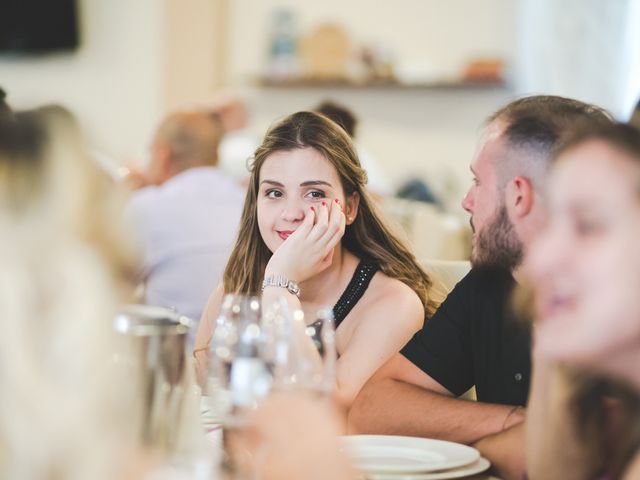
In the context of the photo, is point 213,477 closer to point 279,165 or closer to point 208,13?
point 279,165

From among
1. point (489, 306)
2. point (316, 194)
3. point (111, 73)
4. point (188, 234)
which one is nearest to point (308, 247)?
point (316, 194)

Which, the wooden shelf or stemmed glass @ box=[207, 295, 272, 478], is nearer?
stemmed glass @ box=[207, 295, 272, 478]

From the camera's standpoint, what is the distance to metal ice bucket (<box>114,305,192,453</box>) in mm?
1195

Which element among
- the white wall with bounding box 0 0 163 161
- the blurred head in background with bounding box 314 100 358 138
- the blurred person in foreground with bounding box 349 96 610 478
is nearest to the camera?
the blurred person in foreground with bounding box 349 96 610 478

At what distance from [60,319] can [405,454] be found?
0.77m

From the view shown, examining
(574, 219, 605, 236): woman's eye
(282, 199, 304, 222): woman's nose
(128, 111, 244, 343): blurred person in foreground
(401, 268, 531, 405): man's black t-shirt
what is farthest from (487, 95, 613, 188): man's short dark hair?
(128, 111, 244, 343): blurred person in foreground

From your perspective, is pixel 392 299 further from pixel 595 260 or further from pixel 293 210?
pixel 595 260

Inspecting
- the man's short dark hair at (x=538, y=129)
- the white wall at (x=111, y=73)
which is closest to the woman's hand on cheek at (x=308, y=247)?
the man's short dark hair at (x=538, y=129)

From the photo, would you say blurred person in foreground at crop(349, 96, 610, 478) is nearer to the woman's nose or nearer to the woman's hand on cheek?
the woman's hand on cheek

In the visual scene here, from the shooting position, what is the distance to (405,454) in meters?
1.72

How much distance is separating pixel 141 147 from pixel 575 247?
7.11 metres

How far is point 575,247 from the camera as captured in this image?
47.0 inches

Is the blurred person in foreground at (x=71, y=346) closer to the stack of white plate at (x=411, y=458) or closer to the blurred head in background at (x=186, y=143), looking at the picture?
the stack of white plate at (x=411, y=458)

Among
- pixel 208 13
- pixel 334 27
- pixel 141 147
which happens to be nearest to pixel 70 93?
pixel 141 147
